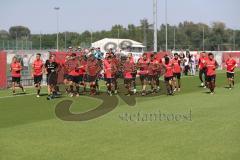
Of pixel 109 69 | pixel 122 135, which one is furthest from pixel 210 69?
pixel 122 135

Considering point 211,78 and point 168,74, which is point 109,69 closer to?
point 168,74

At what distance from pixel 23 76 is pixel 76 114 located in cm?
1535

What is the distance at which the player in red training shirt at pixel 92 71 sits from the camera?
23.4 metres

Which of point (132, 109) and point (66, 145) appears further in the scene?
point (132, 109)

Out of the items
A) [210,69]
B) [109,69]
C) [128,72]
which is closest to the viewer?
[109,69]

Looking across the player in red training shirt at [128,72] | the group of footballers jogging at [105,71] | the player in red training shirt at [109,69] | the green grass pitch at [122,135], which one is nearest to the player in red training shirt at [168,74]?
the group of footballers jogging at [105,71]

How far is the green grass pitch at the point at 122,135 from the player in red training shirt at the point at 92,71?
16.4 feet

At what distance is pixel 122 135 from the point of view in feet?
38.5

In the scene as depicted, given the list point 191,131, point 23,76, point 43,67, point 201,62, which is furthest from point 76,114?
point 23,76

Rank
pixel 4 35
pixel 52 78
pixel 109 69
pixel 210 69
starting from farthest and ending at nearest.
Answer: pixel 4 35, pixel 210 69, pixel 109 69, pixel 52 78

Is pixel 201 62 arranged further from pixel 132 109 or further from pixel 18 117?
pixel 18 117

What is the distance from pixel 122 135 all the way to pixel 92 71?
1197 centimetres

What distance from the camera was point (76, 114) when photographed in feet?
52.6

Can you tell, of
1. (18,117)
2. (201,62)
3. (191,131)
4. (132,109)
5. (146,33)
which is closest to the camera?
(191,131)
